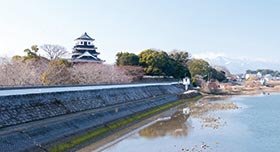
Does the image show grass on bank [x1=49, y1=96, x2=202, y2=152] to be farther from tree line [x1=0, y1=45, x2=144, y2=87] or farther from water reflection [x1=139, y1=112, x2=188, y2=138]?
tree line [x1=0, y1=45, x2=144, y2=87]

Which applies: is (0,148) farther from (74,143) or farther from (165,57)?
(165,57)

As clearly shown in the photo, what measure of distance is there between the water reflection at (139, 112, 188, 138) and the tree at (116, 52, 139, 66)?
81.3 feet

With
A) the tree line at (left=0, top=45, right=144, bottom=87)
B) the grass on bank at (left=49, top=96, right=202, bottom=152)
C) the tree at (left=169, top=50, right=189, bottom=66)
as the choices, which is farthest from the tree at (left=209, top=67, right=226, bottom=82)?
the grass on bank at (left=49, top=96, right=202, bottom=152)

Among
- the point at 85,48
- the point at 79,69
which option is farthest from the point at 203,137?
the point at 85,48

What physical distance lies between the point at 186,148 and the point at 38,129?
6.73 metres

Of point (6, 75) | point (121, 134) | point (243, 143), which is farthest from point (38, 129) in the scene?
point (6, 75)

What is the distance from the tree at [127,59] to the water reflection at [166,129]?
81.3 ft

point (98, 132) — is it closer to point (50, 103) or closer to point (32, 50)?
point (50, 103)

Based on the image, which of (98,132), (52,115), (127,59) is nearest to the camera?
(52,115)

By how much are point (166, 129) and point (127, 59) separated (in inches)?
1117

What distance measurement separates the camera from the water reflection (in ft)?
63.1

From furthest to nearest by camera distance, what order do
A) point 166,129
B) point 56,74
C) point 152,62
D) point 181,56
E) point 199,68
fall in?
point 199,68 < point 181,56 < point 152,62 < point 56,74 < point 166,129

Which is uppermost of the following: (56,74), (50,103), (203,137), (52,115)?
(56,74)

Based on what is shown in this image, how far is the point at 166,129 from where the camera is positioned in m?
21.1
